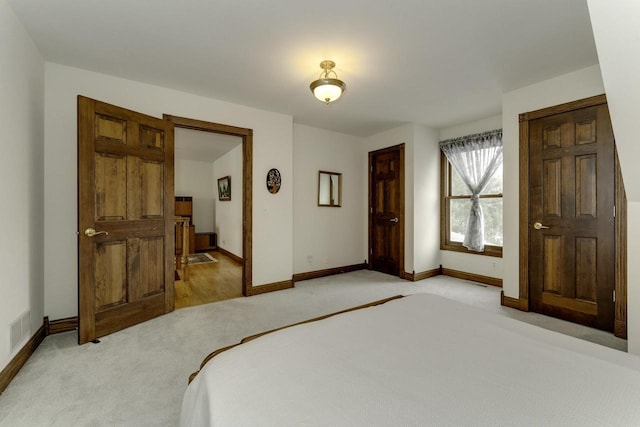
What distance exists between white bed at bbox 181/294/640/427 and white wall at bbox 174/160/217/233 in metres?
7.38

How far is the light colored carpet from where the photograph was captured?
164 centimetres

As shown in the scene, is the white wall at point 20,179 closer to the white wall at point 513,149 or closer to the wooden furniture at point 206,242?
the white wall at point 513,149

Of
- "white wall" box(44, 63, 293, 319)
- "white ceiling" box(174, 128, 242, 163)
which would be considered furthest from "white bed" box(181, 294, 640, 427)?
"white ceiling" box(174, 128, 242, 163)

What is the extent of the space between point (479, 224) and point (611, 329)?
6.41 ft

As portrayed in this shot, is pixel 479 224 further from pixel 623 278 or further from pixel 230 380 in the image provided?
pixel 230 380

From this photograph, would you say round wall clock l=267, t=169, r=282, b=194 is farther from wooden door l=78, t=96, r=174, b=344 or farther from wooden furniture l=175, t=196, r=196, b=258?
wooden furniture l=175, t=196, r=196, b=258

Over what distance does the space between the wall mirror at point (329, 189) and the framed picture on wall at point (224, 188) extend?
266 cm

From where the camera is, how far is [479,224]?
14.4 feet

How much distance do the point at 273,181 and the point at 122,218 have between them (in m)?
1.85

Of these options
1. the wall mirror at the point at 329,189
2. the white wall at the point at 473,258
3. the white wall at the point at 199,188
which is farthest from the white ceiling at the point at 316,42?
the white wall at the point at 199,188

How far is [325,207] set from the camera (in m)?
5.03

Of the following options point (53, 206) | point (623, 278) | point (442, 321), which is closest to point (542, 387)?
point (442, 321)

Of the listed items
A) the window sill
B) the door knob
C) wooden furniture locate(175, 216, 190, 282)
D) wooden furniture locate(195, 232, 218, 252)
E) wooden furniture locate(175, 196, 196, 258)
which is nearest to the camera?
the door knob

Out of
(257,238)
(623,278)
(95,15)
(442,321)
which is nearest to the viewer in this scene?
(442,321)
